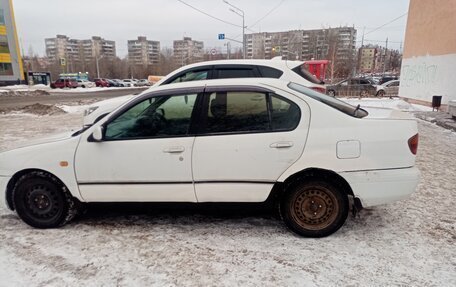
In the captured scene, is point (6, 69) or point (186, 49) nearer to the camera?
point (6, 69)

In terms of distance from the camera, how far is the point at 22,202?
3775mm

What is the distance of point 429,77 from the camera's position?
1639 centimetres

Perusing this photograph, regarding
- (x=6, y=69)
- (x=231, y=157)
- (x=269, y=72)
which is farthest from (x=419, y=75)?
(x=6, y=69)

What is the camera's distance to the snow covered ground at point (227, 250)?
2.90m

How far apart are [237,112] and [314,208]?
1.26 m

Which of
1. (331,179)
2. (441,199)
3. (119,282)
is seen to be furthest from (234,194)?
(441,199)

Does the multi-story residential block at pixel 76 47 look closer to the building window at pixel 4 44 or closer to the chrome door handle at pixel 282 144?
the building window at pixel 4 44

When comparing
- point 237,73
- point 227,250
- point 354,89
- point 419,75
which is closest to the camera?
point 227,250

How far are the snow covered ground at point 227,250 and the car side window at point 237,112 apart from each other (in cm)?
86

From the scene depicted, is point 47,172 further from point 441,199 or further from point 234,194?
point 441,199

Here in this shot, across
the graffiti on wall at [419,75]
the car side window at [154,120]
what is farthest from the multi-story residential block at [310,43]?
the car side window at [154,120]

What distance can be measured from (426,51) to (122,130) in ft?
57.8

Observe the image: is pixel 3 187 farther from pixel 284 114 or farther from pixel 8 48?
pixel 8 48

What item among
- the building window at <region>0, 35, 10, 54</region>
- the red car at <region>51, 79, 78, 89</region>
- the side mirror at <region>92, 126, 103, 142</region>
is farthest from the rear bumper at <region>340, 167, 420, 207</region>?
the building window at <region>0, 35, 10, 54</region>
